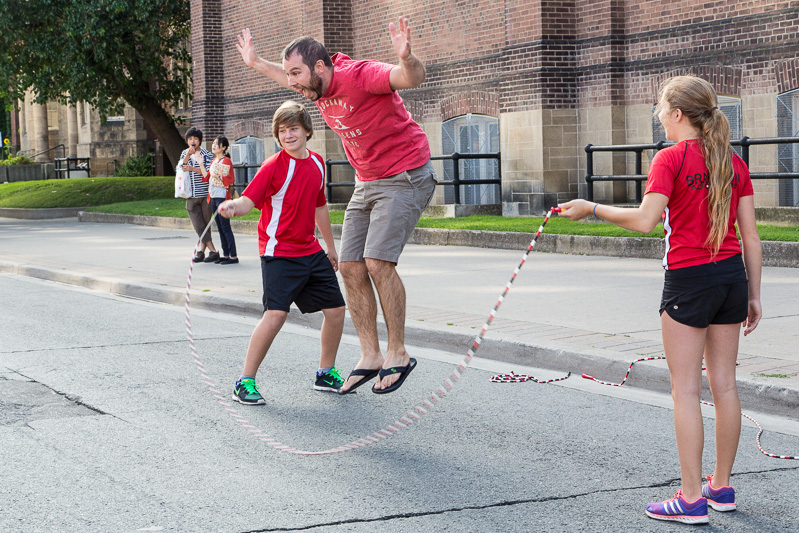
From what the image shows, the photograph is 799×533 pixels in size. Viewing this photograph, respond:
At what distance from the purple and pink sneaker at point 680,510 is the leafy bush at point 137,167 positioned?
36.6 m

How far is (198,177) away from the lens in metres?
15.4

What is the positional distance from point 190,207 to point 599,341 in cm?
927

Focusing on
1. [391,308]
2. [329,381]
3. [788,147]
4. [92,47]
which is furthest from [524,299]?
[92,47]

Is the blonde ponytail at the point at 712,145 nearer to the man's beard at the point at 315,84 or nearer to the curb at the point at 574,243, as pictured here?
the man's beard at the point at 315,84

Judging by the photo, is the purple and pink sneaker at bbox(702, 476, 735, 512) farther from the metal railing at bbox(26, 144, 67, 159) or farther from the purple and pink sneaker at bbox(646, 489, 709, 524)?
the metal railing at bbox(26, 144, 67, 159)

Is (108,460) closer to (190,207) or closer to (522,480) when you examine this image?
(522,480)

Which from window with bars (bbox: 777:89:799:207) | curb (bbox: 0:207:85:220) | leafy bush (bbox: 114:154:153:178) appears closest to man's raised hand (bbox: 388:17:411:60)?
window with bars (bbox: 777:89:799:207)

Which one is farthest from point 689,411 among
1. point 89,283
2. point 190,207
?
point 190,207

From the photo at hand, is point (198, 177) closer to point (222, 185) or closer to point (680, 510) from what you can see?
point (222, 185)

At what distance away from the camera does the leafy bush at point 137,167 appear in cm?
3938

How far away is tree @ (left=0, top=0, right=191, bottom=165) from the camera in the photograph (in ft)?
97.3

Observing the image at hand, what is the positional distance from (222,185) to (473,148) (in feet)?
27.5

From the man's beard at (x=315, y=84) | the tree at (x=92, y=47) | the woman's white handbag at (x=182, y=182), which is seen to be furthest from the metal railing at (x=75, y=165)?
the man's beard at (x=315, y=84)

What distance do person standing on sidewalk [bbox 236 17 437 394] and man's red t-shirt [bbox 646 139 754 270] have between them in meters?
2.16
